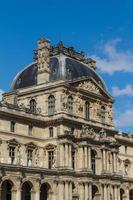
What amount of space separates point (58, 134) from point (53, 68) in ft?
38.1

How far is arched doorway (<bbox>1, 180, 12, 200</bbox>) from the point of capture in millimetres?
62559

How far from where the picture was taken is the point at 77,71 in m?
77.1

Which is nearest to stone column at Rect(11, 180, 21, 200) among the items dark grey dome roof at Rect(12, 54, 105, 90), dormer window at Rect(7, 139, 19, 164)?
dormer window at Rect(7, 139, 19, 164)

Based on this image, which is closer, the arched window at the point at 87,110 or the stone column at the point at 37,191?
the stone column at the point at 37,191

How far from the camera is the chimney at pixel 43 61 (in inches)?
2950

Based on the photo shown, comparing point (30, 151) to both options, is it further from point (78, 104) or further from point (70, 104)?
point (78, 104)

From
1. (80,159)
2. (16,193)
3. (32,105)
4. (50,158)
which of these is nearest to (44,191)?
(50,158)

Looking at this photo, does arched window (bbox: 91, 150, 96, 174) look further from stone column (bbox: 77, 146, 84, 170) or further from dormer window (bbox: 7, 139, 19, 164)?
dormer window (bbox: 7, 139, 19, 164)

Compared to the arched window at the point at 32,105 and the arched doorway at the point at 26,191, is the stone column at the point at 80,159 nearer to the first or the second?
the arched doorway at the point at 26,191

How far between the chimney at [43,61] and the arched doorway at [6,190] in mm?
17965

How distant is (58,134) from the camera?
229 ft

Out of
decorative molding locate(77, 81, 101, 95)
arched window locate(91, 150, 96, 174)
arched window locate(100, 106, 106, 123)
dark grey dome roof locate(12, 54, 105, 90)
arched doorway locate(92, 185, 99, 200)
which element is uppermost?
dark grey dome roof locate(12, 54, 105, 90)

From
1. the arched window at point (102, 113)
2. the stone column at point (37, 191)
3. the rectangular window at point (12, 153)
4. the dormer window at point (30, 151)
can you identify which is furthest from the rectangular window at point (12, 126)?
the arched window at point (102, 113)

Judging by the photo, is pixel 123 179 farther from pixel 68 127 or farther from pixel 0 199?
pixel 0 199
